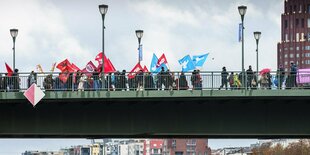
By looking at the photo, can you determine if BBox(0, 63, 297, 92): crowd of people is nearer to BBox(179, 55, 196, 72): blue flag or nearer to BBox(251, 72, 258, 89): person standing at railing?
BBox(251, 72, 258, 89): person standing at railing

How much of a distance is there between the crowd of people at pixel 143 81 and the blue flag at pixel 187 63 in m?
2.79

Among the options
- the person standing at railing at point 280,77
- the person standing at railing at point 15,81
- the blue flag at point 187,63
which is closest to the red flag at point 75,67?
the person standing at railing at point 15,81

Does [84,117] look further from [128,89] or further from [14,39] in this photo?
[14,39]

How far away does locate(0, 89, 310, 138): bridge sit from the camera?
2594 inches

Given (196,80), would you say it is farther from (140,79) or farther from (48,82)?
(48,82)

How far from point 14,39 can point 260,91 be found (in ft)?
59.7

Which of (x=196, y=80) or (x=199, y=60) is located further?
(x=199, y=60)

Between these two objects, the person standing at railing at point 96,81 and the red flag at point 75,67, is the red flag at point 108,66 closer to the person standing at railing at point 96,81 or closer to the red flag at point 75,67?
the red flag at point 75,67

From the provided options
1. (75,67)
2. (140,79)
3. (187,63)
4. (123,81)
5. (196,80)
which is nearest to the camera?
(196,80)

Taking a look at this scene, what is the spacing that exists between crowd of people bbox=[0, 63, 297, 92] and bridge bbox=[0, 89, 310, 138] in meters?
0.88

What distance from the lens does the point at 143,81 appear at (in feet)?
216

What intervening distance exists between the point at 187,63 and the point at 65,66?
289 inches

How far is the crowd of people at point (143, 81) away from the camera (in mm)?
64944

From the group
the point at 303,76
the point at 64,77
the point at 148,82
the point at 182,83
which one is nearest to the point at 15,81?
the point at 64,77
